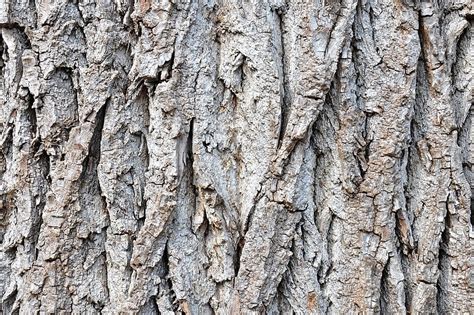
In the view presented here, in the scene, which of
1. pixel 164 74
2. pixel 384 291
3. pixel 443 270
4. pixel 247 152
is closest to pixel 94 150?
pixel 164 74

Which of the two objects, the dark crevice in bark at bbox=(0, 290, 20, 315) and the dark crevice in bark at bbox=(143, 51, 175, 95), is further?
the dark crevice in bark at bbox=(0, 290, 20, 315)

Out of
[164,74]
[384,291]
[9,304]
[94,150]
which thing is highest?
[164,74]

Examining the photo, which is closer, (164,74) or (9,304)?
(164,74)

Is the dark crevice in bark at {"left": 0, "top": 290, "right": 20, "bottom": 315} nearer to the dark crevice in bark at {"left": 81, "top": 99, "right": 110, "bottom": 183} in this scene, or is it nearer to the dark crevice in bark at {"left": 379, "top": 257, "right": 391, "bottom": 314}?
the dark crevice in bark at {"left": 81, "top": 99, "right": 110, "bottom": 183}

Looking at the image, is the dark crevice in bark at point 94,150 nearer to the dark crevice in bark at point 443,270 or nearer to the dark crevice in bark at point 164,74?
the dark crevice in bark at point 164,74

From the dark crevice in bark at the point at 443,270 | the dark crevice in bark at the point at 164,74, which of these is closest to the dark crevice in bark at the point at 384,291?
the dark crevice in bark at the point at 443,270

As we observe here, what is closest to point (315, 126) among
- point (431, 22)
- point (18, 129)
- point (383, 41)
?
point (383, 41)

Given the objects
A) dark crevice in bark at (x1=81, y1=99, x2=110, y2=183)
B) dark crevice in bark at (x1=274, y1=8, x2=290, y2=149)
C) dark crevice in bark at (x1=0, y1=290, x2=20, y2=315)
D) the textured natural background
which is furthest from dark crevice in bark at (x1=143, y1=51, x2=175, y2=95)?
dark crevice in bark at (x1=0, y1=290, x2=20, y2=315)

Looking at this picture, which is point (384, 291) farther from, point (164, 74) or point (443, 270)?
point (164, 74)

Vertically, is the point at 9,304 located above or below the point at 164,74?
below
